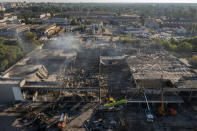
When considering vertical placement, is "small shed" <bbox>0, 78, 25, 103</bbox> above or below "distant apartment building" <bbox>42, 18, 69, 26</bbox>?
below

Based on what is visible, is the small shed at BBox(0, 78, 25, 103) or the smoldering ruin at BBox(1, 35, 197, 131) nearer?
the smoldering ruin at BBox(1, 35, 197, 131)

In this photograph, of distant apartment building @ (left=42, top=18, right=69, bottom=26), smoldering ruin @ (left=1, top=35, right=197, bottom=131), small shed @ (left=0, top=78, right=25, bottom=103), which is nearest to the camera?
smoldering ruin @ (left=1, top=35, right=197, bottom=131)

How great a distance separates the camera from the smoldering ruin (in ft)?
23.6

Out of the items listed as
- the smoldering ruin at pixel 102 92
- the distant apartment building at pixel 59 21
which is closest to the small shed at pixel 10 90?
the smoldering ruin at pixel 102 92

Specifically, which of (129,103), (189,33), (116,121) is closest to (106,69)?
(129,103)

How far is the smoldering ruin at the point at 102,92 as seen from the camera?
718 cm

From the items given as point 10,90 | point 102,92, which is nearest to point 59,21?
point 10,90

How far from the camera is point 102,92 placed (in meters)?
9.19

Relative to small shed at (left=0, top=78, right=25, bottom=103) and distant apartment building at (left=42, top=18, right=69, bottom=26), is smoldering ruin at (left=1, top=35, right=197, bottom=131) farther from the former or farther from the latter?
distant apartment building at (left=42, top=18, right=69, bottom=26)

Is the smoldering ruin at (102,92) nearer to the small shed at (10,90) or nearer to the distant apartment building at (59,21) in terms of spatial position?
the small shed at (10,90)

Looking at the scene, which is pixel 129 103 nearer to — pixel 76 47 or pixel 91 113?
pixel 91 113

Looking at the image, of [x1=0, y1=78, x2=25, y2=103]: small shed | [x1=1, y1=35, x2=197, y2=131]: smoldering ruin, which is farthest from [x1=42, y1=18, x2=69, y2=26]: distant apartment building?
[x1=0, y1=78, x2=25, y2=103]: small shed

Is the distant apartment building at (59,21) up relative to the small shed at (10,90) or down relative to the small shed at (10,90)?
up

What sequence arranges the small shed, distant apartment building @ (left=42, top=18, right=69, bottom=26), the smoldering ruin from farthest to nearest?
distant apartment building @ (left=42, top=18, right=69, bottom=26)
the small shed
the smoldering ruin
